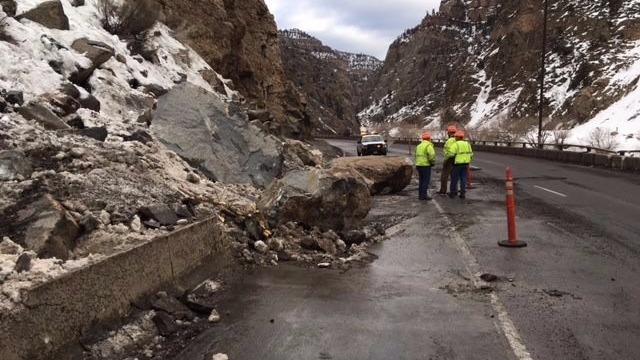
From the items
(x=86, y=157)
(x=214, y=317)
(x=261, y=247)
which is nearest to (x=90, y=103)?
(x=86, y=157)

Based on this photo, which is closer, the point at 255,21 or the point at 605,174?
the point at 605,174

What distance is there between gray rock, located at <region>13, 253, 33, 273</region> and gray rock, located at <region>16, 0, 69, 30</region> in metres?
10.1

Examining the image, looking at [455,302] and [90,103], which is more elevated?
[90,103]

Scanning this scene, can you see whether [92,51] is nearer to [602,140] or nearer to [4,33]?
[4,33]

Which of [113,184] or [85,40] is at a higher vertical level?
[85,40]

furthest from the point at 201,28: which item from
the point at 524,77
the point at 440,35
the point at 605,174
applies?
the point at 440,35

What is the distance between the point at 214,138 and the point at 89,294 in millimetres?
8066

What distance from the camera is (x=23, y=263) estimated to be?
4.80 metres

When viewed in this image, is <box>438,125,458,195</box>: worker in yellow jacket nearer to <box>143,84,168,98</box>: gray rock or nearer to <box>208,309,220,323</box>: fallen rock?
<box>143,84,168,98</box>: gray rock

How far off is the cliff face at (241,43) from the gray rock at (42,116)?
14001 mm

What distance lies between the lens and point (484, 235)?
1042 cm

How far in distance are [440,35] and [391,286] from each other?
496 ft

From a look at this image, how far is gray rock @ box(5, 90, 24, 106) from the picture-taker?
927 centimetres

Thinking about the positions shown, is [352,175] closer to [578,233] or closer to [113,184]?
[578,233]
